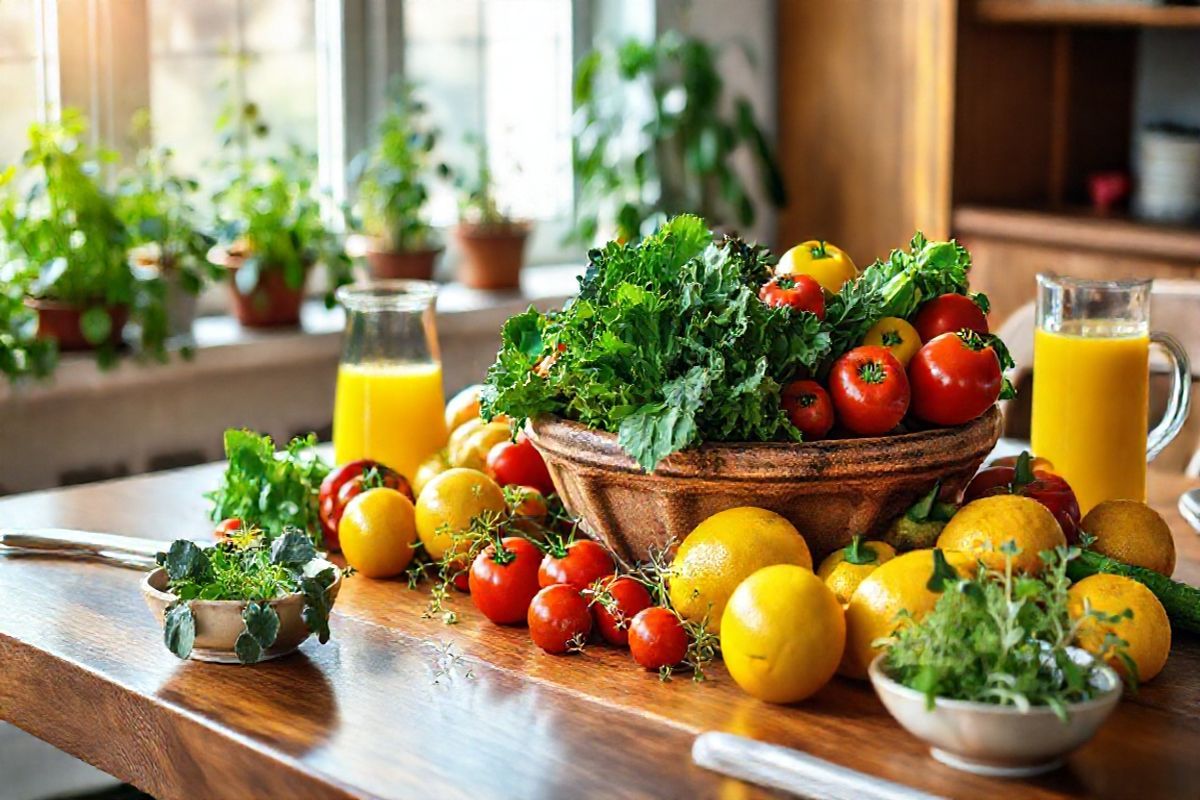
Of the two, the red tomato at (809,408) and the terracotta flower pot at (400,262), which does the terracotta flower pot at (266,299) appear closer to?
the terracotta flower pot at (400,262)

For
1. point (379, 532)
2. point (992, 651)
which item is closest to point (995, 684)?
point (992, 651)

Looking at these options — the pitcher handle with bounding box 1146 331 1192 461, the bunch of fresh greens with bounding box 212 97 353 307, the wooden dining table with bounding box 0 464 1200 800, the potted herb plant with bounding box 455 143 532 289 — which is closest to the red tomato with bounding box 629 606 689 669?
the wooden dining table with bounding box 0 464 1200 800

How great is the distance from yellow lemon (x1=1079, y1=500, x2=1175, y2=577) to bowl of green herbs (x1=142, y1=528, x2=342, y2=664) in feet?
1.94

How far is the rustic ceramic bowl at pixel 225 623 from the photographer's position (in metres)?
1.19

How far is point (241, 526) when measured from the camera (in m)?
1.48

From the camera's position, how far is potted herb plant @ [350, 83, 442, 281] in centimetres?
305

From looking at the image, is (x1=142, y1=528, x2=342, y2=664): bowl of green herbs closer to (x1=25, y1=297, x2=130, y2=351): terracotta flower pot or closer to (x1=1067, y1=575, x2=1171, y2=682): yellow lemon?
(x1=1067, y1=575, x2=1171, y2=682): yellow lemon

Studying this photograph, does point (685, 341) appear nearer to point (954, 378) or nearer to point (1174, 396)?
point (954, 378)

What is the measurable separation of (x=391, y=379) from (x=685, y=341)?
21.1 inches

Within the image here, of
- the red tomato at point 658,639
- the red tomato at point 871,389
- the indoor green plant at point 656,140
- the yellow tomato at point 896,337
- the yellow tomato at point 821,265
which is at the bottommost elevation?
the red tomato at point 658,639

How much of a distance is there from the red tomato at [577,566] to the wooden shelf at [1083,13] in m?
2.20

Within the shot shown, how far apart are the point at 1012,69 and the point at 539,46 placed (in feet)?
3.23

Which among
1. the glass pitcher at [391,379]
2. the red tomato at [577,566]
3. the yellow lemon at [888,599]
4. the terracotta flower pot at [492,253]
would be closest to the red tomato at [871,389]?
the yellow lemon at [888,599]

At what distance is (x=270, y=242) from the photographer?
2.85 m
